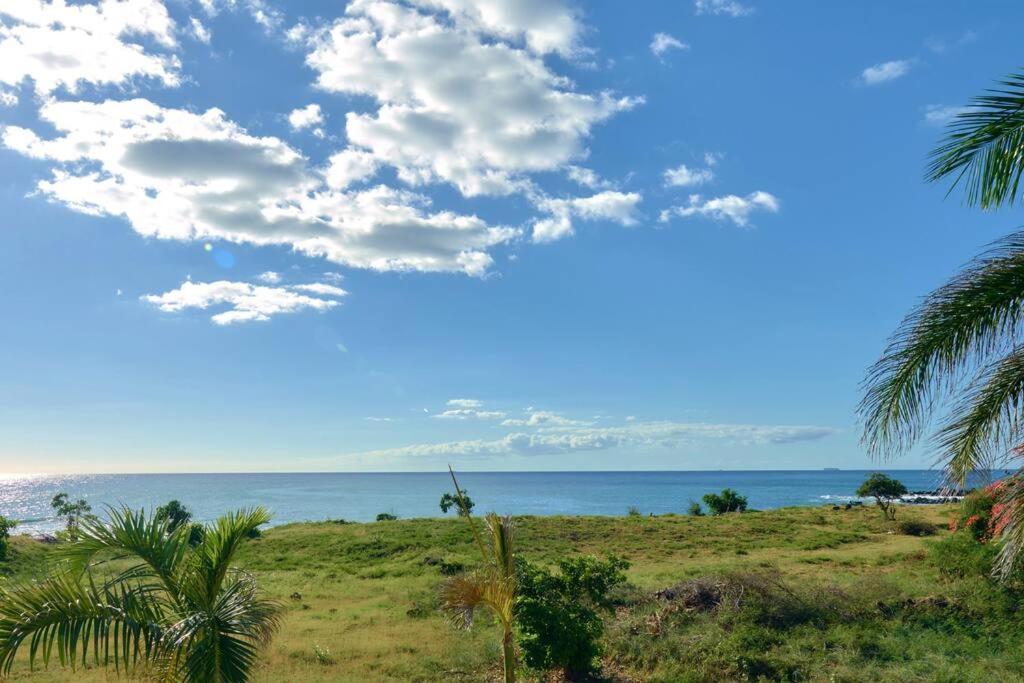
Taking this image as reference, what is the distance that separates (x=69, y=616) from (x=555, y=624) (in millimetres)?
10253

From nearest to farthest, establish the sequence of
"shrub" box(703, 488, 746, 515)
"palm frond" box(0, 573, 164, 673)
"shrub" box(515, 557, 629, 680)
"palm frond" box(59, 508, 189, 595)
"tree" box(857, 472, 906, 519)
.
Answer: "palm frond" box(0, 573, 164, 673)
"palm frond" box(59, 508, 189, 595)
"shrub" box(515, 557, 629, 680)
"tree" box(857, 472, 906, 519)
"shrub" box(703, 488, 746, 515)

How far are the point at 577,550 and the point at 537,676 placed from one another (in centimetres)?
2598

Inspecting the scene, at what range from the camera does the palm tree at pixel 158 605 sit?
7.69 m

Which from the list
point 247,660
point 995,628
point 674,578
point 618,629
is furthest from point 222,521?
point 674,578

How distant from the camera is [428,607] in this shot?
25.2 meters

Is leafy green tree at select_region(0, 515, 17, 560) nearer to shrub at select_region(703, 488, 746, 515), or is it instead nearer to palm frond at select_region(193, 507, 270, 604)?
palm frond at select_region(193, 507, 270, 604)

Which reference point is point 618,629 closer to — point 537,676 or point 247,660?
point 537,676

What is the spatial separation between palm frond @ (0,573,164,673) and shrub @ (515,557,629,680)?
8.16m

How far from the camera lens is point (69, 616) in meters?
7.80

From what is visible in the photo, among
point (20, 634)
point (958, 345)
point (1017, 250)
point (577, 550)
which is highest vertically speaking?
point (1017, 250)

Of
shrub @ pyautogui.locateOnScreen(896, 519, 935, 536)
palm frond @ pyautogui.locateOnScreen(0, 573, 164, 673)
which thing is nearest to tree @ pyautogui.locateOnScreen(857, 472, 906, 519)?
shrub @ pyautogui.locateOnScreen(896, 519, 935, 536)

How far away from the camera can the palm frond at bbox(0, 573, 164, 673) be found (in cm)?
750

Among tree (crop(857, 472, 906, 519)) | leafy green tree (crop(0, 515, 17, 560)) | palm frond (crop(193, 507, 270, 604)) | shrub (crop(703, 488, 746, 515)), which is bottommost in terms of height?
→ shrub (crop(703, 488, 746, 515))

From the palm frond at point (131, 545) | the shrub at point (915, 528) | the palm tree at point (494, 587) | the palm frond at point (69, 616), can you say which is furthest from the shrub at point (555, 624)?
the shrub at point (915, 528)
